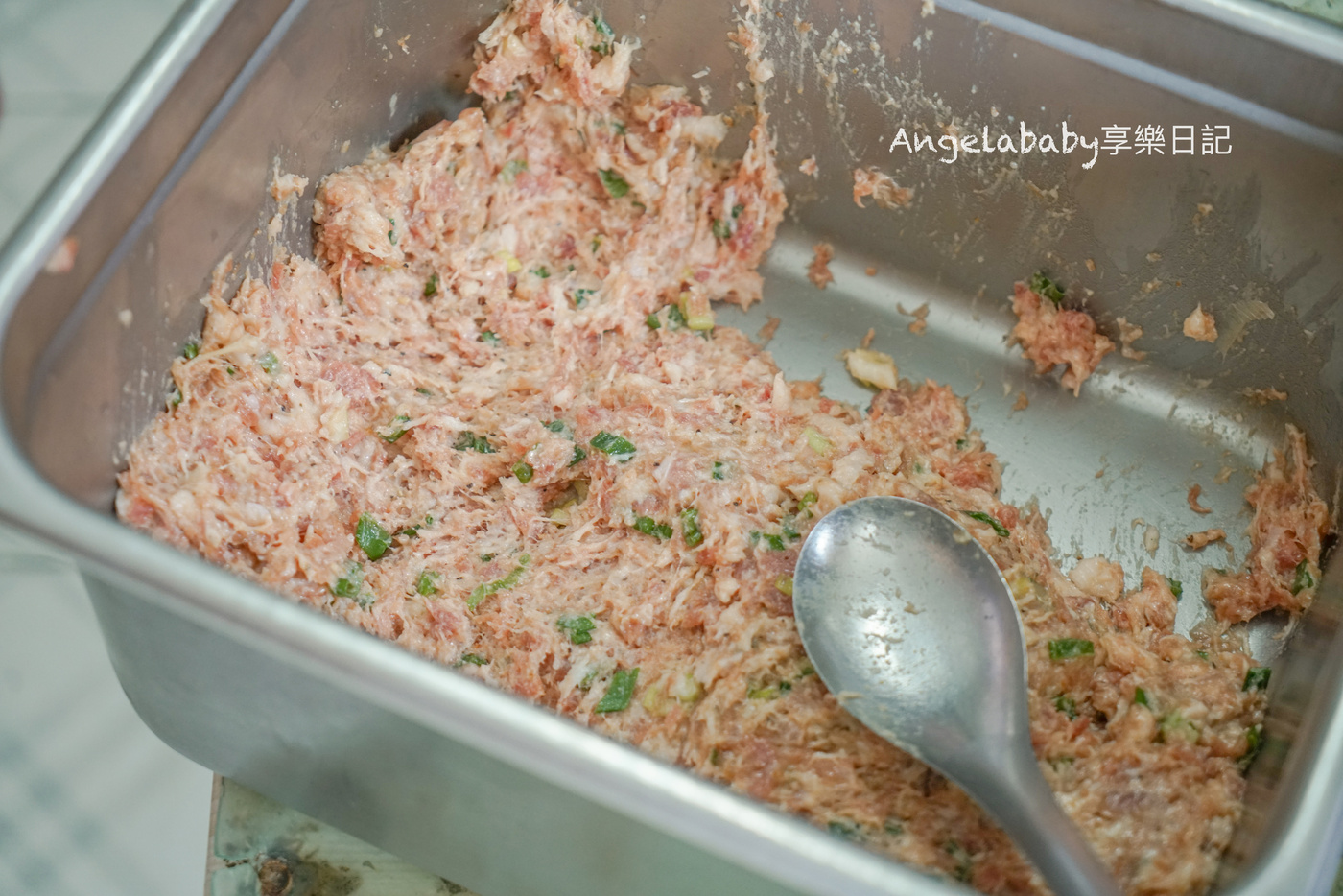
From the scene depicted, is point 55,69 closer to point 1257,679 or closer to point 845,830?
point 845,830

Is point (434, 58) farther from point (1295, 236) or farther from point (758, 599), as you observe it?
point (1295, 236)

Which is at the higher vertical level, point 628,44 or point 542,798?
point 628,44

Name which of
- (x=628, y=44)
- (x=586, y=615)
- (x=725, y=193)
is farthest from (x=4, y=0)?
(x=586, y=615)

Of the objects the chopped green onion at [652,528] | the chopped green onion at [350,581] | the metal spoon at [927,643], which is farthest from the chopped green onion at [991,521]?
the chopped green onion at [350,581]

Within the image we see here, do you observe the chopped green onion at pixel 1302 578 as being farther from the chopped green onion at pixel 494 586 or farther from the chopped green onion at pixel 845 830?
the chopped green onion at pixel 494 586

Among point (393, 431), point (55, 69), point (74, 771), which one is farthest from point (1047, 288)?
point (55, 69)

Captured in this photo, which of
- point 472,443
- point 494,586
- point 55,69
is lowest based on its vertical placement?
point 494,586
